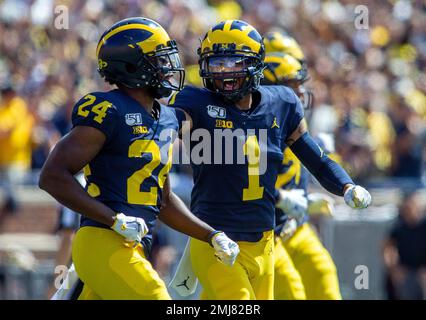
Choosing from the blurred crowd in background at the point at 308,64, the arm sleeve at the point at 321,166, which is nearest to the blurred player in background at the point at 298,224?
the arm sleeve at the point at 321,166

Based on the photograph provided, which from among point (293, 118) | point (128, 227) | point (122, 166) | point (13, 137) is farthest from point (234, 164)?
point (13, 137)

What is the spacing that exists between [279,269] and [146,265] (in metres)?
1.94

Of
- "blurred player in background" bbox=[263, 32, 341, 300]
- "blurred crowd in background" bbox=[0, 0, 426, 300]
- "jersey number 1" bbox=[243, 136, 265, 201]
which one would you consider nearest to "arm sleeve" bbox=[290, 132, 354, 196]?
"jersey number 1" bbox=[243, 136, 265, 201]

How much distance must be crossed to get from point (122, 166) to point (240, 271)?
1069mm

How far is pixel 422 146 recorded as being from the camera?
443 inches

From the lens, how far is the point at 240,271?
5898 mm

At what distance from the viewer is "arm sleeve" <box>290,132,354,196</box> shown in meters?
6.14

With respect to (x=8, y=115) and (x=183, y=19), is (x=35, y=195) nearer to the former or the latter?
(x=8, y=115)

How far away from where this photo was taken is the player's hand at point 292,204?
6957 millimetres

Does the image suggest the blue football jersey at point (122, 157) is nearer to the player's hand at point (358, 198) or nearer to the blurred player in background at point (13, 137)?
the player's hand at point (358, 198)

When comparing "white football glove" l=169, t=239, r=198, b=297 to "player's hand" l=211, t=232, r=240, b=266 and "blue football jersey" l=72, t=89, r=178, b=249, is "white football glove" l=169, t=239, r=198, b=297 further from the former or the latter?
"blue football jersey" l=72, t=89, r=178, b=249

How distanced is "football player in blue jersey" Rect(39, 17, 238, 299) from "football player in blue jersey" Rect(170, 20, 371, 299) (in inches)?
15.3

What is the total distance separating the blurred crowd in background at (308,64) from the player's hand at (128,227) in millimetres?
5895
